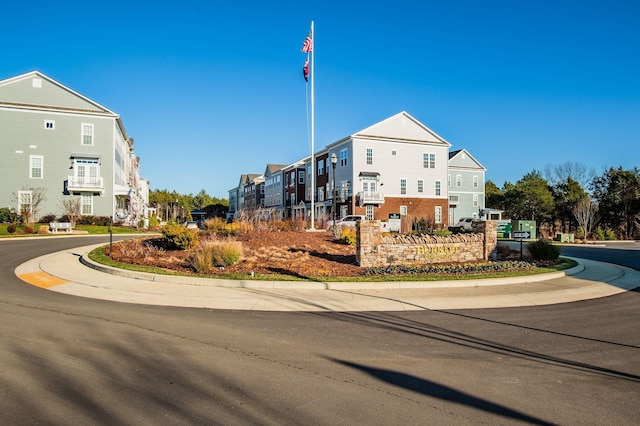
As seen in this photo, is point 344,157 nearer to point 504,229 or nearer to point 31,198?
point 504,229

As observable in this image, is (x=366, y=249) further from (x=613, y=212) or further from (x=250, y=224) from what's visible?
(x=613, y=212)

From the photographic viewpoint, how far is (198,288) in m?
11.1

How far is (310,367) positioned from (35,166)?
42622 mm

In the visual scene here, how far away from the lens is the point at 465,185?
5872cm

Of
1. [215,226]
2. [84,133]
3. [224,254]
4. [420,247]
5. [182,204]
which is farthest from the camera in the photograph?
[182,204]

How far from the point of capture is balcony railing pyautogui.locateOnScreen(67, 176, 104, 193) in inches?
1501

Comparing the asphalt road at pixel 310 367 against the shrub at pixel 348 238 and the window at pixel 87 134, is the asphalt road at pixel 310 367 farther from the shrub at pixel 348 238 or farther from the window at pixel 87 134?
the window at pixel 87 134

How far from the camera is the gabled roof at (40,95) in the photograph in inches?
1491

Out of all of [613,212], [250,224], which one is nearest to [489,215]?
[613,212]

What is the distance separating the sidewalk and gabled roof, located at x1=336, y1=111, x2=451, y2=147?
34195mm

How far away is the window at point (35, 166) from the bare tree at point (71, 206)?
10.4ft

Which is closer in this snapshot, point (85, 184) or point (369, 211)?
point (85, 184)

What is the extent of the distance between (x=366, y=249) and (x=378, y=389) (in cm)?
981

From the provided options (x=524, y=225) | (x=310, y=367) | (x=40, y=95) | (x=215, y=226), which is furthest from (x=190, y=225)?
(x=310, y=367)
